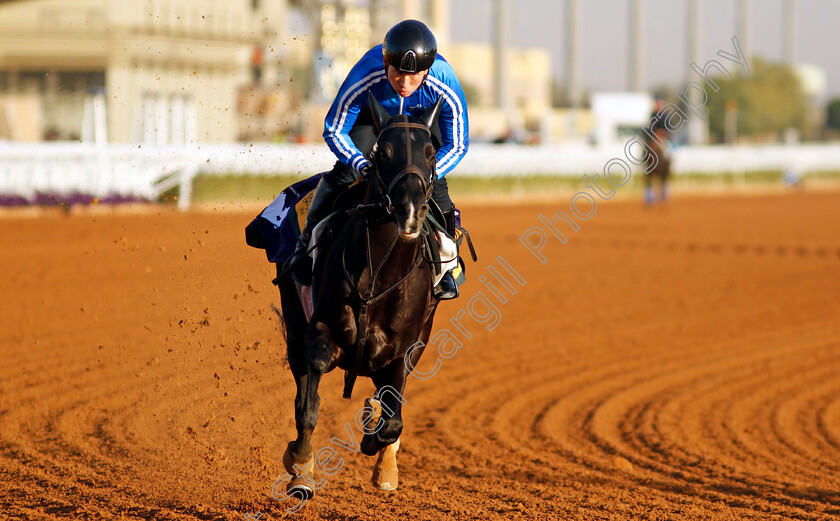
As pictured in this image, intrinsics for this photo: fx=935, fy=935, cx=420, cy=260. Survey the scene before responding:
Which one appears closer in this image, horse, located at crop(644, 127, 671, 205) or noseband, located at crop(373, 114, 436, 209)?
noseband, located at crop(373, 114, 436, 209)

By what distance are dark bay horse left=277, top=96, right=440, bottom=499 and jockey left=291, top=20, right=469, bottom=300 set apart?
270 millimetres

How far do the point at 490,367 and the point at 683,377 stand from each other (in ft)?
5.91

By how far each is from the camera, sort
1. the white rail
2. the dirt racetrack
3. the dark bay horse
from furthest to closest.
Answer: the white rail → the dirt racetrack → the dark bay horse

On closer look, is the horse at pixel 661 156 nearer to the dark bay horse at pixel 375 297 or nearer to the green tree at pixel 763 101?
the dark bay horse at pixel 375 297

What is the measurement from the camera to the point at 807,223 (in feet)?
83.9

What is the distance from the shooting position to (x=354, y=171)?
17.1 feet

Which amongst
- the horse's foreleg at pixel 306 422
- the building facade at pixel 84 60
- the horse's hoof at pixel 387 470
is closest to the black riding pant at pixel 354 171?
the horse's foreleg at pixel 306 422

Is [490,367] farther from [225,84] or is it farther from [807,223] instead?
[225,84]

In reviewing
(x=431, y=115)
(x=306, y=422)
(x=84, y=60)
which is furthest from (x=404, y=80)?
(x=84, y=60)

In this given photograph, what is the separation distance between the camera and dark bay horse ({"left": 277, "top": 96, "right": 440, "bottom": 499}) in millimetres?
4477

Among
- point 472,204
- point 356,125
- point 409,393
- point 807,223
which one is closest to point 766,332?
point 409,393

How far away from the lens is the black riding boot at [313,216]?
5.32 metres

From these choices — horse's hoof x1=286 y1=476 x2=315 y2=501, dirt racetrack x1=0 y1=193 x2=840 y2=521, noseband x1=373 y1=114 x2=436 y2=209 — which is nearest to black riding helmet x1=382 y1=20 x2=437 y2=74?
noseband x1=373 y1=114 x2=436 y2=209

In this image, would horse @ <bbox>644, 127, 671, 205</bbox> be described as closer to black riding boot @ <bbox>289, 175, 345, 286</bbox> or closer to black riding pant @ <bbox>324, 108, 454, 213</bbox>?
black riding pant @ <bbox>324, 108, 454, 213</bbox>
